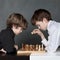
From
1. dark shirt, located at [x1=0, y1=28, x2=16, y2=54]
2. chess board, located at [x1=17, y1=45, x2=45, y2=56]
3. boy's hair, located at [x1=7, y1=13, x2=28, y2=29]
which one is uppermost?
boy's hair, located at [x1=7, y1=13, x2=28, y2=29]

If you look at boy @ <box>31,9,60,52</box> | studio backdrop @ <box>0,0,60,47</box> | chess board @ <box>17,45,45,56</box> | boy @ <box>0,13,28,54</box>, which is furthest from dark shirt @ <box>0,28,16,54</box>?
studio backdrop @ <box>0,0,60,47</box>

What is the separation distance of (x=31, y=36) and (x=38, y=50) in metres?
0.67

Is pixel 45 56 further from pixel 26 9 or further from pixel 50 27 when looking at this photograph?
pixel 26 9

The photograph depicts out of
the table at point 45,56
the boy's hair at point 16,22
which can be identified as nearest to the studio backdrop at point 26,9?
the boy's hair at point 16,22

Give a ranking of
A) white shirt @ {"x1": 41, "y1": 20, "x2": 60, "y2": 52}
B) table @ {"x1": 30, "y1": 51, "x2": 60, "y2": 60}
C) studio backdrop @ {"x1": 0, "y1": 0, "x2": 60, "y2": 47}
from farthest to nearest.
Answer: studio backdrop @ {"x1": 0, "y1": 0, "x2": 60, "y2": 47}, white shirt @ {"x1": 41, "y1": 20, "x2": 60, "y2": 52}, table @ {"x1": 30, "y1": 51, "x2": 60, "y2": 60}

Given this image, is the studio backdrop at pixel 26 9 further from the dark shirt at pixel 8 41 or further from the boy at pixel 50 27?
the dark shirt at pixel 8 41

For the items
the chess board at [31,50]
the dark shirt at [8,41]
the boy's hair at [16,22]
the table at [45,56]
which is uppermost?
the boy's hair at [16,22]

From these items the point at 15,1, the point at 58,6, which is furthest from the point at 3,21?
the point at 58,6

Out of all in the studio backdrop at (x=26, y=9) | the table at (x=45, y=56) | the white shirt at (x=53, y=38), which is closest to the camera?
the table at (x=45, y=56)

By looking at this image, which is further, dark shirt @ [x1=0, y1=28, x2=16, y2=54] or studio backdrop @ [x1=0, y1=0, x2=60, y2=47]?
studio backdrop @ [x1=0, y1=0, x2=60, y2=47]

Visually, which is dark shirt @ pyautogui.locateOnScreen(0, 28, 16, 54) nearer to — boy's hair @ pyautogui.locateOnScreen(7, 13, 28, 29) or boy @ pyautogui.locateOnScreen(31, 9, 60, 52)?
boy's hair @ pyautogui.locateOnScreen(7, 13, 28, 29)

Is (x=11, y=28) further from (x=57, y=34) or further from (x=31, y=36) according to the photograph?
(x=31, y=36)

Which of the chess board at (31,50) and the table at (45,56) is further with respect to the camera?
the chess board at (31,50)

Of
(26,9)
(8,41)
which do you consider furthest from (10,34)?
(26,9)
